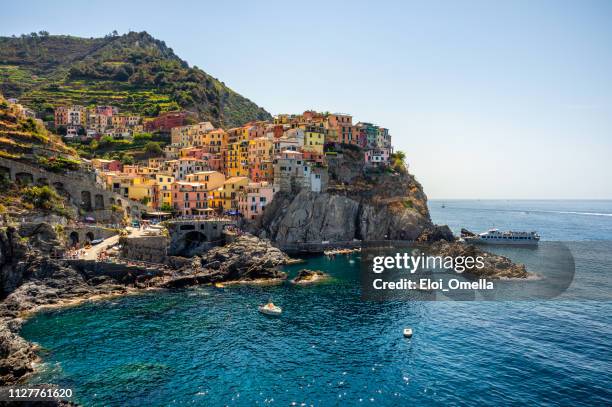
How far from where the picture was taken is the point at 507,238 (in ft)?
368

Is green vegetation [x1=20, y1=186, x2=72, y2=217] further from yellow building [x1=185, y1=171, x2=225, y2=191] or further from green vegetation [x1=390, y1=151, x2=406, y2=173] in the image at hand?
green vegetation [x1=390, y1=151, x2=406, y2=173]

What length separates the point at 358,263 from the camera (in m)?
81.1

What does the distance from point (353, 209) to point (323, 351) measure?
62526 millimetres

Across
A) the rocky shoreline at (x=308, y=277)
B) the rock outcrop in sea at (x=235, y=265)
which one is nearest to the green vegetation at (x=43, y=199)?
the rock outcrop in sea at (x=235, y=265)

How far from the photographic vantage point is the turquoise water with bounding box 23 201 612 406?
3294 cm

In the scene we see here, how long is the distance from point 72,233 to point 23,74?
15956 centimetres

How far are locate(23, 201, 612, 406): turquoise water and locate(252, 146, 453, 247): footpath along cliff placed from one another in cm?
3414

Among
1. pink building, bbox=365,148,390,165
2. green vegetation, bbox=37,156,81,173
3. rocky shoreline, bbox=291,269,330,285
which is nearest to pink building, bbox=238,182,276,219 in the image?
rocky shoreline, bbox=291,269,330,285

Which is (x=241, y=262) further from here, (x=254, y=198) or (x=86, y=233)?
(x=86, y=233)

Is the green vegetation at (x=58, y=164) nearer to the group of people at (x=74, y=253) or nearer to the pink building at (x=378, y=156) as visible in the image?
the group of people at (x=74, y=253)

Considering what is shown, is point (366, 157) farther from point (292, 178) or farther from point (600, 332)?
point (600, 332)

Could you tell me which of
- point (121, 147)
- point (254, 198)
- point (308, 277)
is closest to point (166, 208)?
point (254, 198)

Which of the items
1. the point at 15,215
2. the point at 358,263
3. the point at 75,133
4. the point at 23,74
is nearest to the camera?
the point at 15,215

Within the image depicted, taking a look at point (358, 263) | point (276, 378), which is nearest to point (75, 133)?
point (358, 263)
